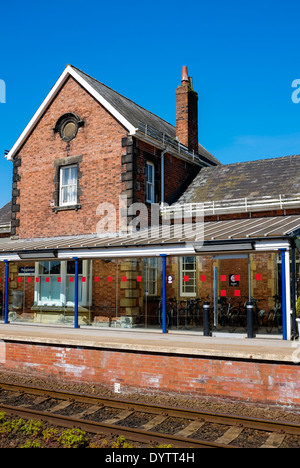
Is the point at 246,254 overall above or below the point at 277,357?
above

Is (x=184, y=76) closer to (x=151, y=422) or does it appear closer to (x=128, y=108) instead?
(x=128, y=108)

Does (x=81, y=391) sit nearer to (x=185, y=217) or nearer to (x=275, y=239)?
(x=275, y=239)

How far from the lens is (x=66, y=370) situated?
1108 centimetres

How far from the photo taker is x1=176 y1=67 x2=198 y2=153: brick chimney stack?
21.8 metres

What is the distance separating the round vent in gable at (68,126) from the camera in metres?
18.5

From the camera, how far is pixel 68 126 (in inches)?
744

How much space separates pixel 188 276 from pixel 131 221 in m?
2.99

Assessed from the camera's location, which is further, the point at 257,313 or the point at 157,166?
the point at 157,166

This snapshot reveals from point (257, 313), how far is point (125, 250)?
4.30m

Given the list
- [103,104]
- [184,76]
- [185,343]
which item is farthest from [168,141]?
[185,343]

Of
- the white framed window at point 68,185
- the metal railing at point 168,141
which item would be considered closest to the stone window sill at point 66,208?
the white framed window at point 68,185
